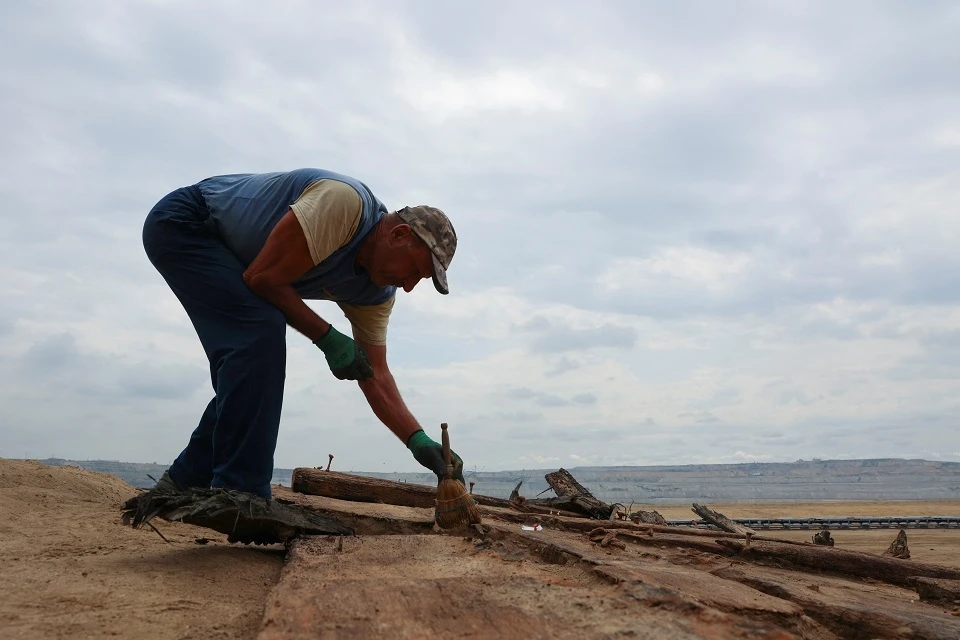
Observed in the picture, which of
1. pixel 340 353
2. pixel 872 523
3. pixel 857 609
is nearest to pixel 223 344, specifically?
pixel 340 353

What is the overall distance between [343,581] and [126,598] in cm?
60

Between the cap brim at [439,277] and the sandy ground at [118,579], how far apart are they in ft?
4.30

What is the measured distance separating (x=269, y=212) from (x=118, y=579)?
1533 mm

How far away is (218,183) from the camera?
323 centimetres

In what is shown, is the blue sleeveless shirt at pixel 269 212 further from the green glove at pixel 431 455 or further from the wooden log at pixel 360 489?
the wooden log at pixel 360 489

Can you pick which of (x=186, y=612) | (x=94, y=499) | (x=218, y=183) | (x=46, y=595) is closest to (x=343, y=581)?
(x=186, y=612)

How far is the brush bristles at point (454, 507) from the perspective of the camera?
3.10 metres

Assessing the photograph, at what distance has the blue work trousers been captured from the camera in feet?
8.90

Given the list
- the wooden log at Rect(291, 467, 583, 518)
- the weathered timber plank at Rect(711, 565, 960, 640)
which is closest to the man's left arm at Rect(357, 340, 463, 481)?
the wooden log at Rect(291, 467, 583, 518)

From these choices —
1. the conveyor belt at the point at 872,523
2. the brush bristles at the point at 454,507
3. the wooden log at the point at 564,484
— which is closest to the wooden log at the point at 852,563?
the brush bristles at the point at 454,507

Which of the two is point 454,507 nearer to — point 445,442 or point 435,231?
point 445,442

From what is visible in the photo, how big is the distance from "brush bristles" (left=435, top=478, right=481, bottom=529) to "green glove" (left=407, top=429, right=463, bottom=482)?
94 millimetres

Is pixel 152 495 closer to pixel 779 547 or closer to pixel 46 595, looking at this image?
pixel 46 595

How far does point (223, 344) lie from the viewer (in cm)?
281
